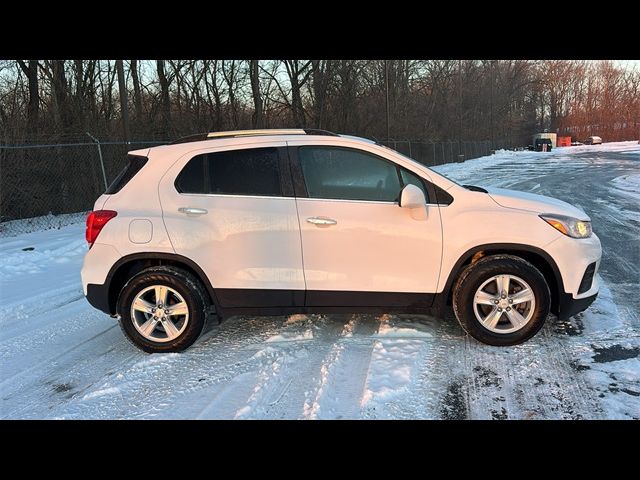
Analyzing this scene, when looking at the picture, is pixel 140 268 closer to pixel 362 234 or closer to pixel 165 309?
pixel 165 309

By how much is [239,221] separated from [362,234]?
3.48ft

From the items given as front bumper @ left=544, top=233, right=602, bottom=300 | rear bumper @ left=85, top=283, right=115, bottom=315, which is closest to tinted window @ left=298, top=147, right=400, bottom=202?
front bumper @ left=544, top=233, right=602, bottom=300

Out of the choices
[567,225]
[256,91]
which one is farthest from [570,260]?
[256,91]

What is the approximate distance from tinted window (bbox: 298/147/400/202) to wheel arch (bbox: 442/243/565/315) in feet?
2.69

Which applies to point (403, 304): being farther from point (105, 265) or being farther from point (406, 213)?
point (105, 265)

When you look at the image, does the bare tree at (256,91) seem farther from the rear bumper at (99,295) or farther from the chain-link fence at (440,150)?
the rear bumper at (99,295)

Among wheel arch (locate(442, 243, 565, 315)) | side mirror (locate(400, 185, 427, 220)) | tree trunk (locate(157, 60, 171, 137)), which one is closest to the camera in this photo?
side mirror (locate(400, 185, 427, 220))

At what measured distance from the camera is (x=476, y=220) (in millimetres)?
3932

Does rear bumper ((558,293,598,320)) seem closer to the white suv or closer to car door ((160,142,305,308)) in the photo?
the white suv

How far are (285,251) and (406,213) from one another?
1082 mm

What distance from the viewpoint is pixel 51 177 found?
11500mm

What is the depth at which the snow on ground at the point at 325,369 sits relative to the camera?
3168 mm

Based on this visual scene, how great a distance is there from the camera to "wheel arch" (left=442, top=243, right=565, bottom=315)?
154 inches
